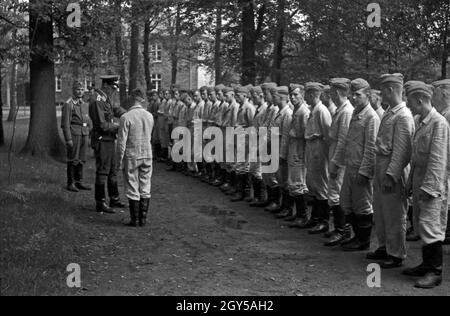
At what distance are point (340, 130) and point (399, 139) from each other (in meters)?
1.54

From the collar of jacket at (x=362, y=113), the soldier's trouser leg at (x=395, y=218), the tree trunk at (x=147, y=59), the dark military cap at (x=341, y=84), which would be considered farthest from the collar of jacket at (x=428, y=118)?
the tree trunk at (x=147, y=59)

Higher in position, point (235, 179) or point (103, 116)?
point (103, 116)

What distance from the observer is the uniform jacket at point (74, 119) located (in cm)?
1239

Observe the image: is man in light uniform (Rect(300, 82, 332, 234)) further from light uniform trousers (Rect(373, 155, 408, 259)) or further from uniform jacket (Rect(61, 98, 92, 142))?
uniform jacket (Rect(61, 98, 92, 142))

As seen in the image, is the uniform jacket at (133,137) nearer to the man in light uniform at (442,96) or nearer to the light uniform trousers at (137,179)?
the light uniform trousers at (137,179)

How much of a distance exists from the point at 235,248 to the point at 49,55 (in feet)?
33.6

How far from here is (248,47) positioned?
21.7 meters

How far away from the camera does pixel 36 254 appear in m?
7.13

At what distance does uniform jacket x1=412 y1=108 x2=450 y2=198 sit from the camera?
6680mm

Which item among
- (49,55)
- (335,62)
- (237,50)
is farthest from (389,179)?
(237,50)

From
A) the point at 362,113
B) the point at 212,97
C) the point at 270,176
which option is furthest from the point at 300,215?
the point at 212,97

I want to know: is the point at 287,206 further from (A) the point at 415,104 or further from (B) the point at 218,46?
(B) the point at 218,46

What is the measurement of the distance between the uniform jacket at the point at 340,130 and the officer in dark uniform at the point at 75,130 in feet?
19.6

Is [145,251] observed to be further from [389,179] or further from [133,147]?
[389,179]
